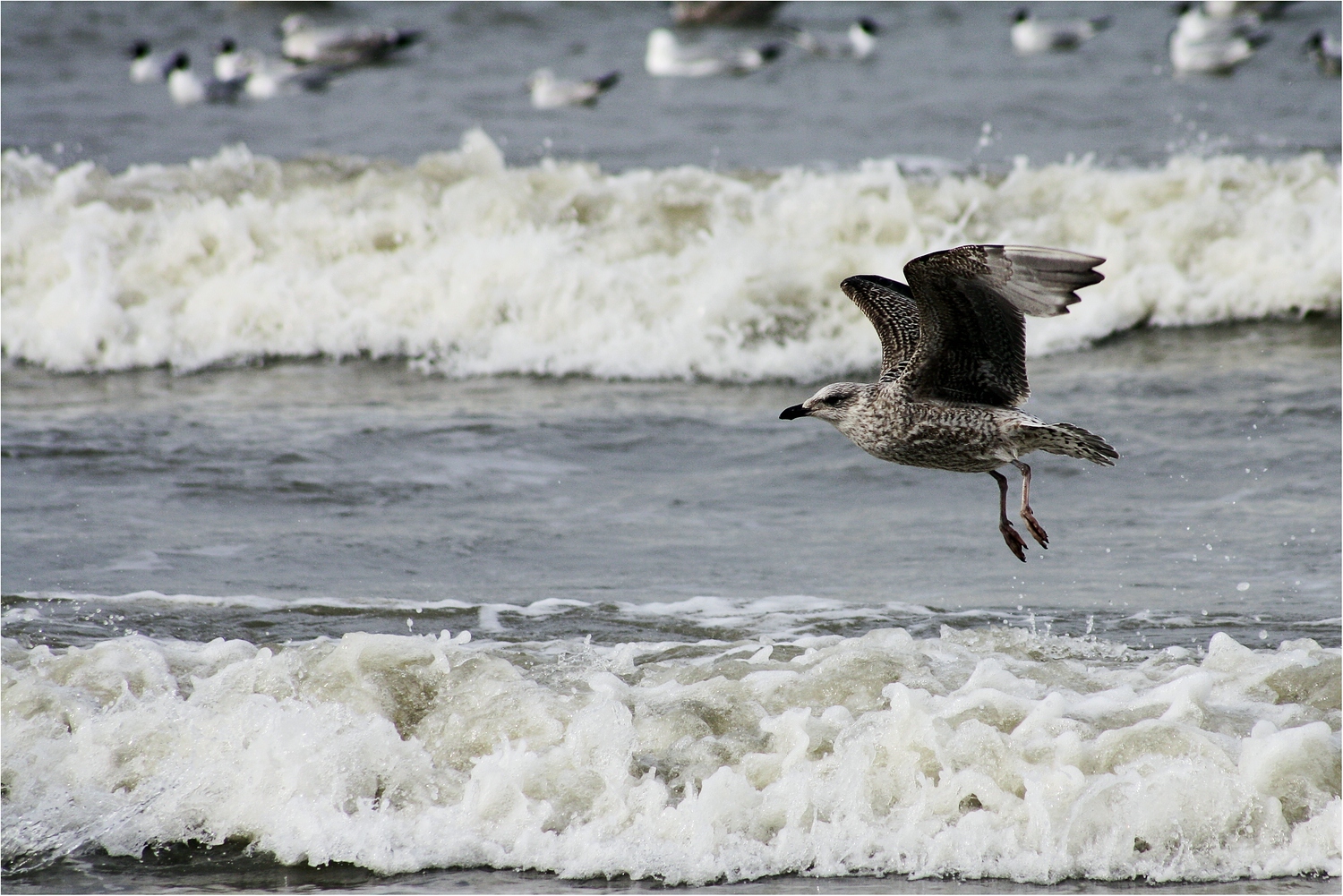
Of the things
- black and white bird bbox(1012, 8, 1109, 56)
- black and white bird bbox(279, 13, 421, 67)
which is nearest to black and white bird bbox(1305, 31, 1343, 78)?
black and white bird bbox(1012, 8, 1109, 56)

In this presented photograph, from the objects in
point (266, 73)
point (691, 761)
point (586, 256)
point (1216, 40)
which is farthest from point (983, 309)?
point (266, 73)

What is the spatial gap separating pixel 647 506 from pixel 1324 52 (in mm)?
11428

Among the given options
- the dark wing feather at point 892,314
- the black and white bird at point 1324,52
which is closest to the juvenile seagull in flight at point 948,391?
the dark wing feather at point 892,314

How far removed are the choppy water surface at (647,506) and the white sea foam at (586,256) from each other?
42 millimetres

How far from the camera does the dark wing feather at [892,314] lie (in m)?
5.63

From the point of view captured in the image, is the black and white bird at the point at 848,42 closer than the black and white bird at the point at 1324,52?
No

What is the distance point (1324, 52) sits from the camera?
15.9 m

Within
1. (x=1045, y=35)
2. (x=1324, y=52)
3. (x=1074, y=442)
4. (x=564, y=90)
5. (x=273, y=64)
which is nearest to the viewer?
(x=1074, y=442)

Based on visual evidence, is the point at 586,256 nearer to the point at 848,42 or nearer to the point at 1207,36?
the point at 848,42

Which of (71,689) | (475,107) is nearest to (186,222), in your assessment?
(475,107)

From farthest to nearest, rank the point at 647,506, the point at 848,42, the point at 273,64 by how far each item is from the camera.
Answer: the point at 848,42, the point at 273,64, the point at 647,506

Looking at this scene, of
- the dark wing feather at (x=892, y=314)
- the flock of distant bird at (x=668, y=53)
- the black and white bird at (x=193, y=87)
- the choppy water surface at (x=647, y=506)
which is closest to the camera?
the choppy water surface at (x=647, y=506)

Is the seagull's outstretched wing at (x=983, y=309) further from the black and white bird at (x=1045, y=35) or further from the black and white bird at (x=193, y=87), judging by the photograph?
the black and white bird at (x=193, y=87)

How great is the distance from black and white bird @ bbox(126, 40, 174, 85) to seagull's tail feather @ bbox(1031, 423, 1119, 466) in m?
14.6
